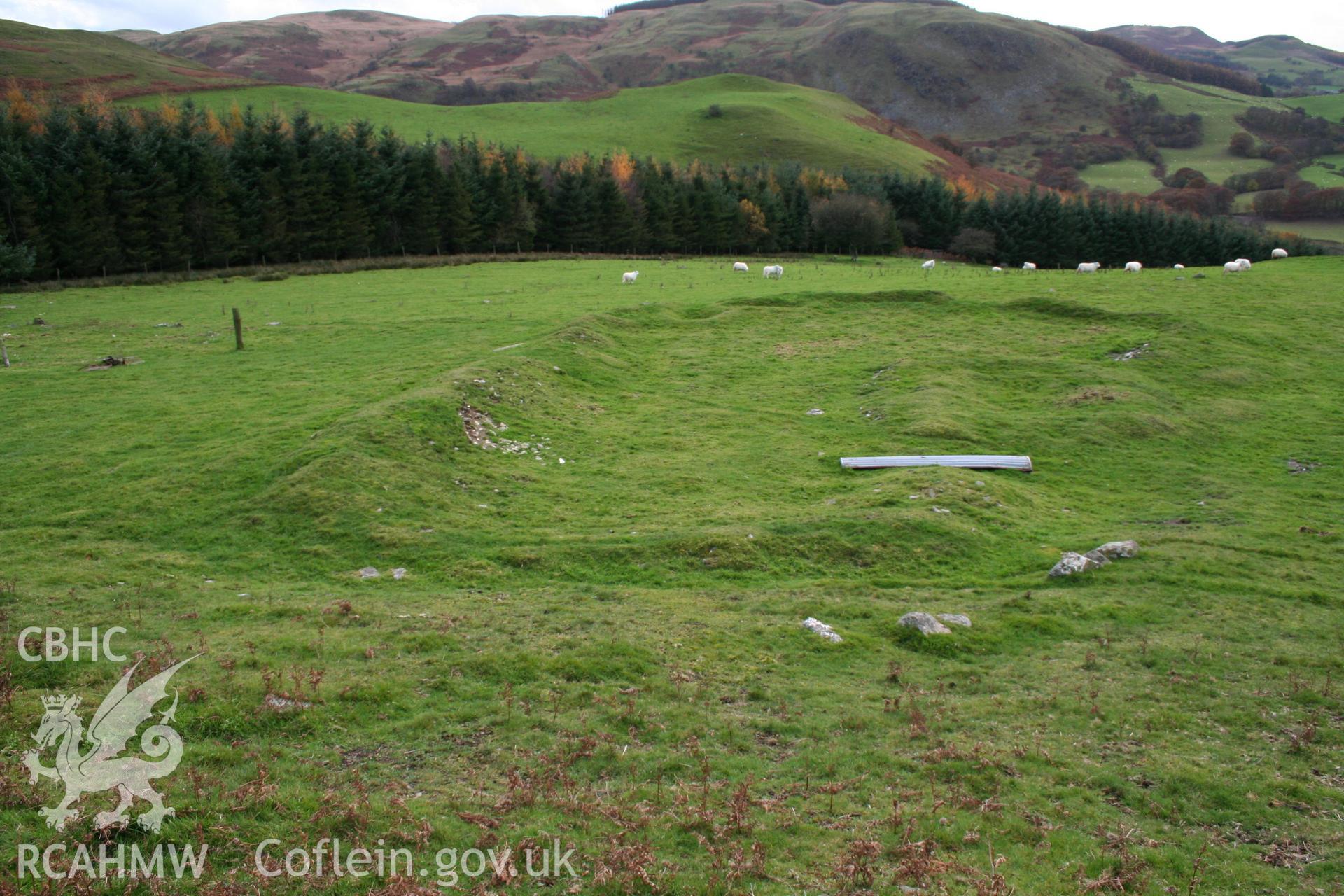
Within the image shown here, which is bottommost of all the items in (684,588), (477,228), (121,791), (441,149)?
(684,588)

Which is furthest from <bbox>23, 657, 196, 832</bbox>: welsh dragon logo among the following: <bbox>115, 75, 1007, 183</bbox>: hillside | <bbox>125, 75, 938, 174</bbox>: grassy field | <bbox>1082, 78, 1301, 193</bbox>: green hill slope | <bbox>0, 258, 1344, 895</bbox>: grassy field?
<bbox>1082, 78, 1301, 193</bbox>: green hill slope

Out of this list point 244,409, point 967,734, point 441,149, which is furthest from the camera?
point 441,149

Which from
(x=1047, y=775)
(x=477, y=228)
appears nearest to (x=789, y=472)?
(x=1047, y=775)

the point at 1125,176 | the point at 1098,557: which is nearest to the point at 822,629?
the point at 1098,557

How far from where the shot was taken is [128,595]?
13188mm

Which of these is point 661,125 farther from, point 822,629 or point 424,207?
point 822,629

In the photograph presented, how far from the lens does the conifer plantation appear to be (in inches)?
2069

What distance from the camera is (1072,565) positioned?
1521cm

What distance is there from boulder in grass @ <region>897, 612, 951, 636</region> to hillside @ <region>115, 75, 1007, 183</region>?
348 feet

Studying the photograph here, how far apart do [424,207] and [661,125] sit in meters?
79.3

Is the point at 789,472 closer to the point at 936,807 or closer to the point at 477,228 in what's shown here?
the point at 936,807

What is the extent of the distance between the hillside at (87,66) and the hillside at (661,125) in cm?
931

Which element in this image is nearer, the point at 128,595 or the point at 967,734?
the point at 967,734

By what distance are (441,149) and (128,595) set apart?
81378 mm
